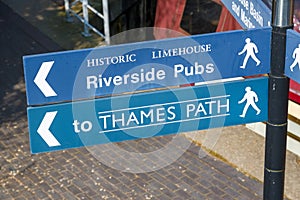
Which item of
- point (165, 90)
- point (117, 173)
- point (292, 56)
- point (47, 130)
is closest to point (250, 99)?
point (292, 56)

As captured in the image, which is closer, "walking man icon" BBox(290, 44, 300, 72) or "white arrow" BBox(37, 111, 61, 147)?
"walking man icon" BBox(290, 44, 300, 72)

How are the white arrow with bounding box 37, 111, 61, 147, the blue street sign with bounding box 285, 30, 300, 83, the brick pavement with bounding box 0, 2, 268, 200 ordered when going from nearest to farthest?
the blue street sign with bounding box 285, 30, 300, 83, the white arrow with bounding box 37, 111, 61, 147, the brick pavement with bounding box 0, 2, 268, 200

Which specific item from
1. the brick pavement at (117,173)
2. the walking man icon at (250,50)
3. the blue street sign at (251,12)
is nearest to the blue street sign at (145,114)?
the walking man icon at (250,50)

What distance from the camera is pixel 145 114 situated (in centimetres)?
461

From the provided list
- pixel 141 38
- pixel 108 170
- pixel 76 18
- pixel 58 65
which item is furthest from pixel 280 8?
pixel 76 18

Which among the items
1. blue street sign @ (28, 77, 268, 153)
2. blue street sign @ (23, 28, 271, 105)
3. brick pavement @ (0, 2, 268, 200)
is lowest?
brick pavement @ (0, 2, 268, 200)

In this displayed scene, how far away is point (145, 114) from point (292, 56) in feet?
3.46

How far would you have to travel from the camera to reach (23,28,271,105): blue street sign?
14.3 feet

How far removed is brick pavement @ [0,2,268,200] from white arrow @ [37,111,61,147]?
4489mm

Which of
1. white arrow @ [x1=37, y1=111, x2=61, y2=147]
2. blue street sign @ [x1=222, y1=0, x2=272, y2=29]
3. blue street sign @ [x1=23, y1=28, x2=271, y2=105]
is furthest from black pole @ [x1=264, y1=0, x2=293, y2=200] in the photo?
white arrow @ [x1=37, y1=111, x2=61, y2=147]

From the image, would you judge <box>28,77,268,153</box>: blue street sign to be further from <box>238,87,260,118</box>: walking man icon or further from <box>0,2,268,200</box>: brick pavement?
<box>0,2,268,200</box>: brick pavement

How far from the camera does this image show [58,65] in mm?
4352

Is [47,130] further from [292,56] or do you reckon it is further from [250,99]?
[292,56]

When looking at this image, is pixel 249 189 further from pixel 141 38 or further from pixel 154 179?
pixel 141 38
